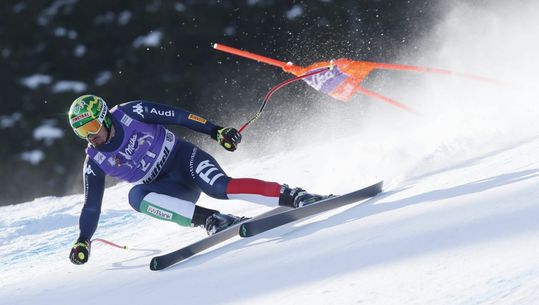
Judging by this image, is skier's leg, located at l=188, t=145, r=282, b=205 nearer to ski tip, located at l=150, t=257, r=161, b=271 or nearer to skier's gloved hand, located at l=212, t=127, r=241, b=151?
skier's gloved hand, located at l=212, t=127, r=241, b=151

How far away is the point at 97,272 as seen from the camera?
3471 millimetres

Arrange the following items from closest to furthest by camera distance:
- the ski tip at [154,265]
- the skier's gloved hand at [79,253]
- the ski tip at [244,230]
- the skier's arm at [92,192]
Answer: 1. the ski tip at [154,265]
2. the ski tip at [244,230]
3. the skier's gloved hand at [79,253]
4. the skier's arm at [92,192]

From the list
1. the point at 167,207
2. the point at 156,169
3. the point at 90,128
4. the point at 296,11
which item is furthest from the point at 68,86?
the point at 167,207

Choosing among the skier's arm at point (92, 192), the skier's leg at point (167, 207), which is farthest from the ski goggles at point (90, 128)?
the skier's leg at point (167, 207)

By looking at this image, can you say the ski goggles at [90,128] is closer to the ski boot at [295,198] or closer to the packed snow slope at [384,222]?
the packed snow slope at [384,222]

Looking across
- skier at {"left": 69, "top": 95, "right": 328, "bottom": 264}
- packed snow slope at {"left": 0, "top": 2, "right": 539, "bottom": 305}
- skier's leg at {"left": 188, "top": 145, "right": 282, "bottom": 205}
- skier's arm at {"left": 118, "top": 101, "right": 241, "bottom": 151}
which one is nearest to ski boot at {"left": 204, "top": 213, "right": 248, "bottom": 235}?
skier at {"left": 69, "top": 95, "right": 328, "bottom": 264}

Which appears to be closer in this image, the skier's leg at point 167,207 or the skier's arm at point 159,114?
the skier's leg at point 167,207

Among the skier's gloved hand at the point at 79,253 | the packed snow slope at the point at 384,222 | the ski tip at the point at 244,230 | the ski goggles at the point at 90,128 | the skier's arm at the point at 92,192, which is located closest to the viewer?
the packed snow slope at the point at 384,222

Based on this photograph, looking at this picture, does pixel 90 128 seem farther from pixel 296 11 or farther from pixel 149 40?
pixel 296 11

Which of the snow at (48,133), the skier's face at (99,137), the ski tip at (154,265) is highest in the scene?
the snow at (48,133)

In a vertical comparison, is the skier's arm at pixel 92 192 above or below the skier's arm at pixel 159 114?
below

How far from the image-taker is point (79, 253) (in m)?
3.49

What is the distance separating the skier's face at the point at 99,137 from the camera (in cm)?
365

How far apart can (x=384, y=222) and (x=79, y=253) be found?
160 centimetres
